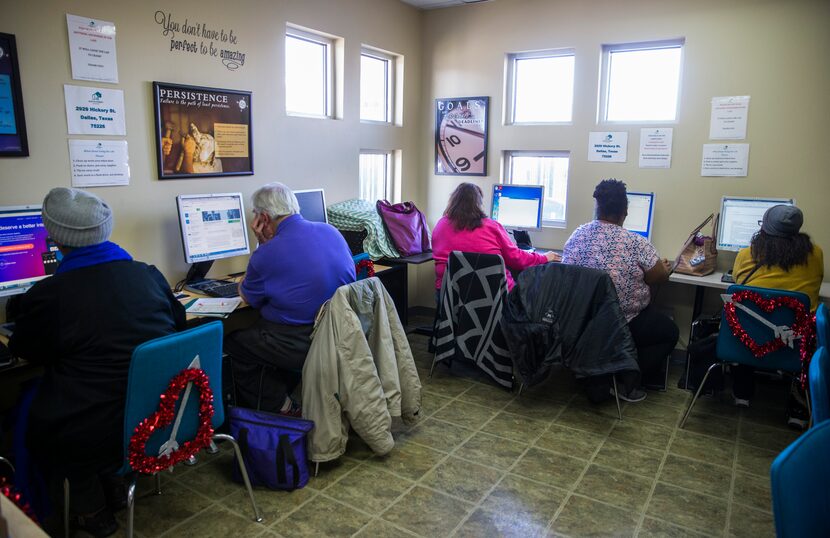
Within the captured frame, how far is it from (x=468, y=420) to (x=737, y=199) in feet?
7.34

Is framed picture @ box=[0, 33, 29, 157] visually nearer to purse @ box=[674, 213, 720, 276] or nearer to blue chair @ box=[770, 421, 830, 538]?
blue chair @ box=[770, 421, 830, 538]

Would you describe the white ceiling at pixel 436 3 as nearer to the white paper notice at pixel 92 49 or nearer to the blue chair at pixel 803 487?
the white paper notice at pixel 92 49

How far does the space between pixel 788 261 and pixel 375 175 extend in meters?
2.92

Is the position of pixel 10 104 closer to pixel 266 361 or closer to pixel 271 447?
pixel 266 361

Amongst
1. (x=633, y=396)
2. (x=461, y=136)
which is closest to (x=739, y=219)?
(x=633, y=396)

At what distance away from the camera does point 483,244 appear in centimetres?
371

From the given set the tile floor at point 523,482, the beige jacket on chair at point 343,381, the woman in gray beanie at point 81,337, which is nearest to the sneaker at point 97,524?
the tile floor at point 523,482

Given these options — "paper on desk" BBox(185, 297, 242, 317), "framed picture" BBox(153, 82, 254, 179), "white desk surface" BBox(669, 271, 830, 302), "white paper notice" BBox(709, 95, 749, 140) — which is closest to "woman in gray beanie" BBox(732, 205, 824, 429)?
"white desk surface" BBox(669, 271, 830, 302)

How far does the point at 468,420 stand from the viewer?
3201 millimetres

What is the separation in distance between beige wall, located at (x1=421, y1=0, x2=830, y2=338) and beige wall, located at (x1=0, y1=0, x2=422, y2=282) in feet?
2.30

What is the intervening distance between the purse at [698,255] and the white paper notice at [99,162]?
10.6 feet

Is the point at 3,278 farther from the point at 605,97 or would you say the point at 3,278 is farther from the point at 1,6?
the point at 605,97

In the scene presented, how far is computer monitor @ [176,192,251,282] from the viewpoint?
307 cm

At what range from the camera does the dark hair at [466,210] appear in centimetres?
374
